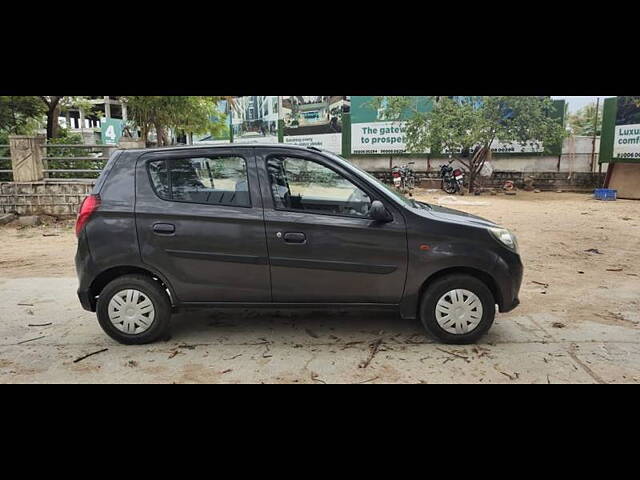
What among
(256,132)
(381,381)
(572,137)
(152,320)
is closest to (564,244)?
(381,381)

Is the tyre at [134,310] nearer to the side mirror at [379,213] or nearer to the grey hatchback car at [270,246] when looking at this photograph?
the grey hatchback car at [270,246]

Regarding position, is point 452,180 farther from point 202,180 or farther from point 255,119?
point 202,180

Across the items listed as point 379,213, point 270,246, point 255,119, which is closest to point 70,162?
point 270,246

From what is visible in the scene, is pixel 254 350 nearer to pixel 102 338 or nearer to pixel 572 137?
pixel 102 338

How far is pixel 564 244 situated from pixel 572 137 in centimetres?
1157

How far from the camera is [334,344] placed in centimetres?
409

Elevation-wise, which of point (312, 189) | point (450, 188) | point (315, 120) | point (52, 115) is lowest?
point (450, 188)

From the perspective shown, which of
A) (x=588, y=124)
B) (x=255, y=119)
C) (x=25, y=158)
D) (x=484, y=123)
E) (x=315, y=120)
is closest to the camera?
(x=25, y=158)

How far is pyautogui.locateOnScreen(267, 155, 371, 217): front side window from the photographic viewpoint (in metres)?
4.02

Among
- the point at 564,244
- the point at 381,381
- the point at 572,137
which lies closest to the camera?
the point at 381,381

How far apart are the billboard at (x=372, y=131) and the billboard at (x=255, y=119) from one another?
593 centimetres

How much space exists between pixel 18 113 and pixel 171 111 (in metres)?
4.62

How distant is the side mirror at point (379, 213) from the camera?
3.86 meters

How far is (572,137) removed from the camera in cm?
1777
